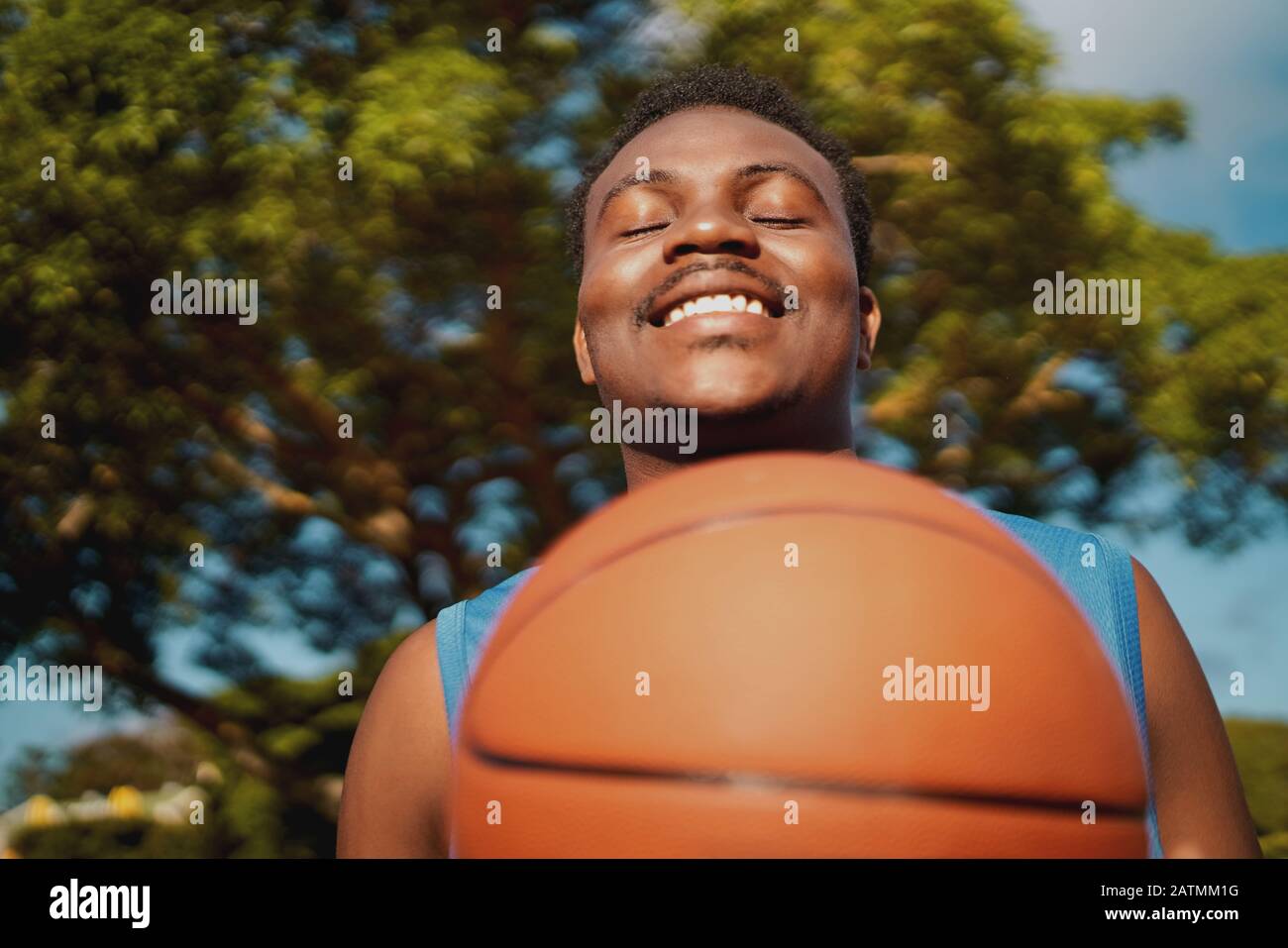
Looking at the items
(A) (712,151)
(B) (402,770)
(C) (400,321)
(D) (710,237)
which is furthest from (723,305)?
(C) (400,321)

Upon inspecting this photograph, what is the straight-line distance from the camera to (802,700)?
5.40ft

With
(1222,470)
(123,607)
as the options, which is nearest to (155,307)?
(123,607)

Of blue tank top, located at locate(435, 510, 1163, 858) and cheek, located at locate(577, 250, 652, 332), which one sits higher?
cheek, located at locate(577, 250, 652, 332)

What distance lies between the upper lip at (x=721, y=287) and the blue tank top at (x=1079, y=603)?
0.54m

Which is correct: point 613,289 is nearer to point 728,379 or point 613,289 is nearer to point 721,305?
point 721,305

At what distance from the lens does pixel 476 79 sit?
682 centimetres

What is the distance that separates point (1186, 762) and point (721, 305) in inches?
45.3

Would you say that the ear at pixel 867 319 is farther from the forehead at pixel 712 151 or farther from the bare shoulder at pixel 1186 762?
the bare shoulder at pixel 1186 762

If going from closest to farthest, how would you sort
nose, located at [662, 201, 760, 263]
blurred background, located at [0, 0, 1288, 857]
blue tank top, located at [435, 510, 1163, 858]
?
blue tank top, located at [435, 510, 1163, 858], nose, located at [662, 201, 760, 263], blurred background, located at [0, 0, 1288, 857]

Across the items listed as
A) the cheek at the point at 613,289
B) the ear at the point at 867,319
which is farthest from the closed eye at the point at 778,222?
the ear at the point at 867,319

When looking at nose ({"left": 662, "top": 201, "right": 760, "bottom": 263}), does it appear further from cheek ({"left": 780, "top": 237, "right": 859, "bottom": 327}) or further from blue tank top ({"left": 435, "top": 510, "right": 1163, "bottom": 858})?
blue tank top ({"left": 435, "top": 510, "right": 1163, "bottom": 858})

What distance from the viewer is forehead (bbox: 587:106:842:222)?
2.45m

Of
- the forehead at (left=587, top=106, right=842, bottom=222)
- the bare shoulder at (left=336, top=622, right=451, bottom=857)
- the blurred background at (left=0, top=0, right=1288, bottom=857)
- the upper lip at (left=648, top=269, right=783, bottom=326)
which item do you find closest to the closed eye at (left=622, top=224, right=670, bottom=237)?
the forehead at (left=587, top=106, right=842, bottom=222)
